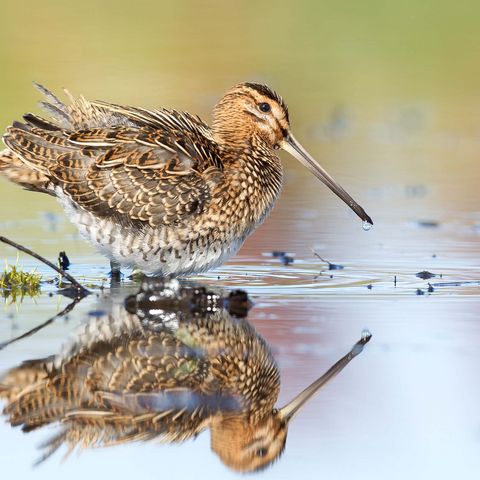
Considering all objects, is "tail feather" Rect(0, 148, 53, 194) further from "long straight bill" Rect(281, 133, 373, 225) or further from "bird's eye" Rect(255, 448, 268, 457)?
"bird's eye" Rect(255, 448, 268, 457)

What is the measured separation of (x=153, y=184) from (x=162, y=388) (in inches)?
106

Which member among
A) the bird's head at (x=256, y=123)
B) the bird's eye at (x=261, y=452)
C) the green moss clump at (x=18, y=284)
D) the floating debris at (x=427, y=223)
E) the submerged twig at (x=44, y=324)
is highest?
the bird's head at (x=256, y=123)

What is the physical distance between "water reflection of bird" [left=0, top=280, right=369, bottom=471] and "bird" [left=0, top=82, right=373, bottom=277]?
3.43ft

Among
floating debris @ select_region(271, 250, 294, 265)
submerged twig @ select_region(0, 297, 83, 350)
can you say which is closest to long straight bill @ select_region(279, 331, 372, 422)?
submerged twig @ select_region(0, 297, 83, 350)

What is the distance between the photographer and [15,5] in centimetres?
2422

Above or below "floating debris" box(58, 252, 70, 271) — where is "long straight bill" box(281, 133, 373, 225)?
above

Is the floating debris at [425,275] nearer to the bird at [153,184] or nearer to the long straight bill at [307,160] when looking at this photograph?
the long straight bill at [307,160]

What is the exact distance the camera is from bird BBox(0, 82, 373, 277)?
858 cm

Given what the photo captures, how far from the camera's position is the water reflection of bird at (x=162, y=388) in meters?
5.59

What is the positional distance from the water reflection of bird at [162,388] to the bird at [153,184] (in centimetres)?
105

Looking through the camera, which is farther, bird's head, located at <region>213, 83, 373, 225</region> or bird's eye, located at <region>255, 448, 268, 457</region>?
bird's head, located at <region>213, 83, 373, 225</region>

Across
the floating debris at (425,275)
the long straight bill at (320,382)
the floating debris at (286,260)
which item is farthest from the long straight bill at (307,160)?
the long straight bill at (320,382)

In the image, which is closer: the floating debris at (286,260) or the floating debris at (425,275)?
the floating debris at (425,275)

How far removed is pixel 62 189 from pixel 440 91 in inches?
406
